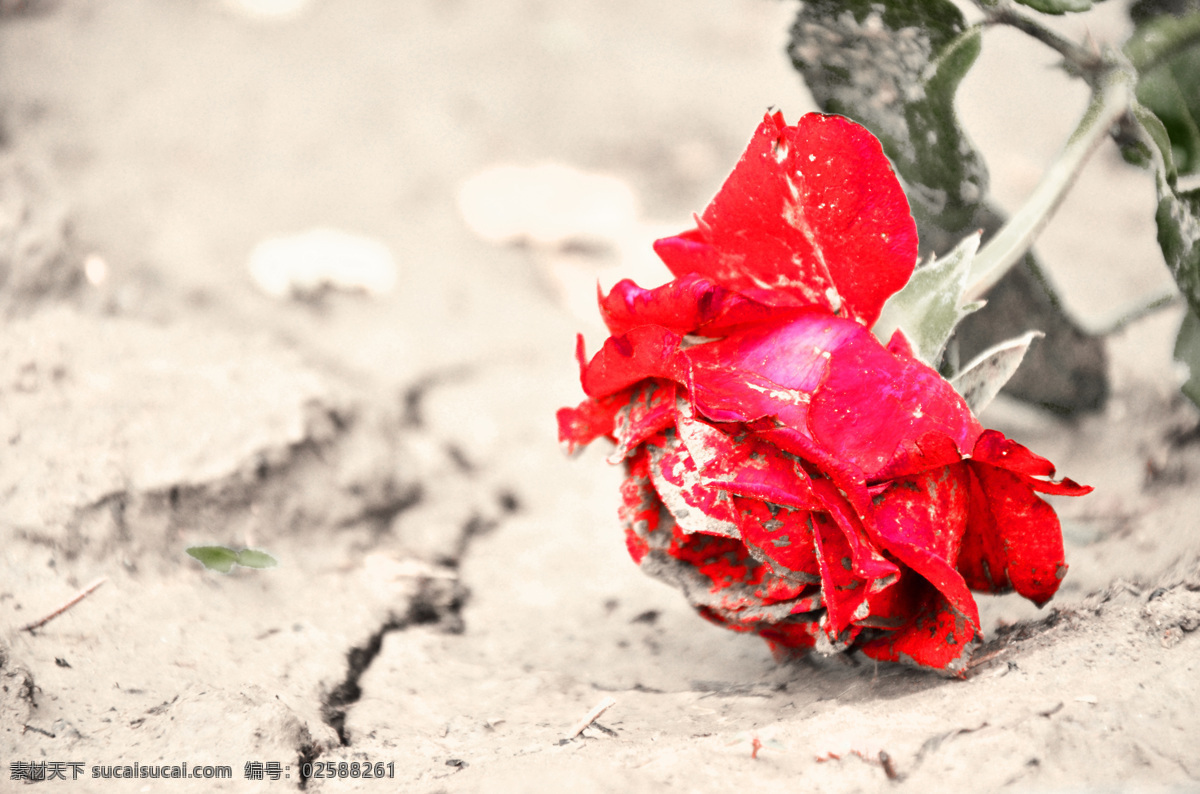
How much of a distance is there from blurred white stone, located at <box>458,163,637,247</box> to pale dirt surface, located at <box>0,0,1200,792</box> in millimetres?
36

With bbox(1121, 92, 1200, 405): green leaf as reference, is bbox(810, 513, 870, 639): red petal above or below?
below

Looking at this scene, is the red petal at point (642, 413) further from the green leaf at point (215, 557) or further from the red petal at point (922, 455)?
the green leaf at point (215, 557)

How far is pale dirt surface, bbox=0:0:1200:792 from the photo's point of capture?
475 millimetres

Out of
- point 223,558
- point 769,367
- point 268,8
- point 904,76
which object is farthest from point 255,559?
point 268,8

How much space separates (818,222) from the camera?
0.45 m

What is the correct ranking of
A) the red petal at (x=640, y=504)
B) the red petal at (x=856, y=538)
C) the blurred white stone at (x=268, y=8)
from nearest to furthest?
1. the red petal at (x=856, y=538)
2. the red petal at (x=640, y=504)
3. the blurred white stone at (x=268, y=8)

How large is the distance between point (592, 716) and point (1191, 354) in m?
0.50

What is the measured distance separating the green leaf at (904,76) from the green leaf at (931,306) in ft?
0.59

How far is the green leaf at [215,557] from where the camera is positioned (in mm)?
685

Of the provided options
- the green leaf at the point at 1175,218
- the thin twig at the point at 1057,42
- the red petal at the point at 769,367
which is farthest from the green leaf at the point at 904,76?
the red petal at the point at 769,367

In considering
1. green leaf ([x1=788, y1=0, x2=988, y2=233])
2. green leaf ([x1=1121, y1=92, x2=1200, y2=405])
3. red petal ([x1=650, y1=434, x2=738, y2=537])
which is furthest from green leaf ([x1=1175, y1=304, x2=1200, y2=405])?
red petal ([x1=650, y1=434, x2=738, y2=537])

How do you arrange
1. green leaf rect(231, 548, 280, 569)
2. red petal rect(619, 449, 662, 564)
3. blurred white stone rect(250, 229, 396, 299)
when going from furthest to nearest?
1. blurred white stone rect(250, 229, 396, 299)
2. green leaf rect(231, 548, 280, 569)
3. red petal rect(619, 449, 662, 564)

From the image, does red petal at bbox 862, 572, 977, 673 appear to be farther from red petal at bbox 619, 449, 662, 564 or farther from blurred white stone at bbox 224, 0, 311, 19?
blurred white stone at bbox 224, 0, 311, 19

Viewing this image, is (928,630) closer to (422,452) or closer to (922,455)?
(922,455)
